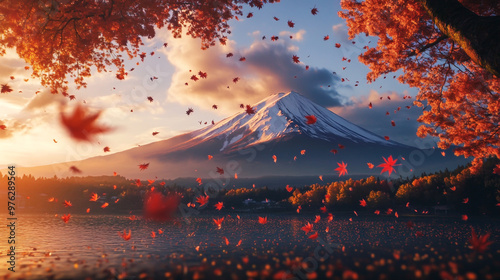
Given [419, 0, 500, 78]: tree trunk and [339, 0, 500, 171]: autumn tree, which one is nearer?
[419, 0, 500, 78]: tree trunk

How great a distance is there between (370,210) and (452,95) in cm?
5315

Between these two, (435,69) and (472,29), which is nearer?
(472,29)

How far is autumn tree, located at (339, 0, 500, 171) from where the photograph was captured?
51.4ft

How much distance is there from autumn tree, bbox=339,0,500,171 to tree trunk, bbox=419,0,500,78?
9.59ft

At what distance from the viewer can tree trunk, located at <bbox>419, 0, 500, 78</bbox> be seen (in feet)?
30.9

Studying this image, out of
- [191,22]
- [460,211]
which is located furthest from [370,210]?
[191,22]

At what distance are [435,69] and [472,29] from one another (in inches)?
386

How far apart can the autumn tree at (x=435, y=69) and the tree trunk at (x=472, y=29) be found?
292cm

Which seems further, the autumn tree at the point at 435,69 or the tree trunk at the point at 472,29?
the autumn tree at the point at 435,69

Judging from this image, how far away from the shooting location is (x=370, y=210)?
69.6 metres

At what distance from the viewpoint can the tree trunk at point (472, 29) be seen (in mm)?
9406

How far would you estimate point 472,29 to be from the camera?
32.4 ft

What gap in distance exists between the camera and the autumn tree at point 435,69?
617 inches

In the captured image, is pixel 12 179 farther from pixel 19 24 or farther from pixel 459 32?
pixel 459 32
